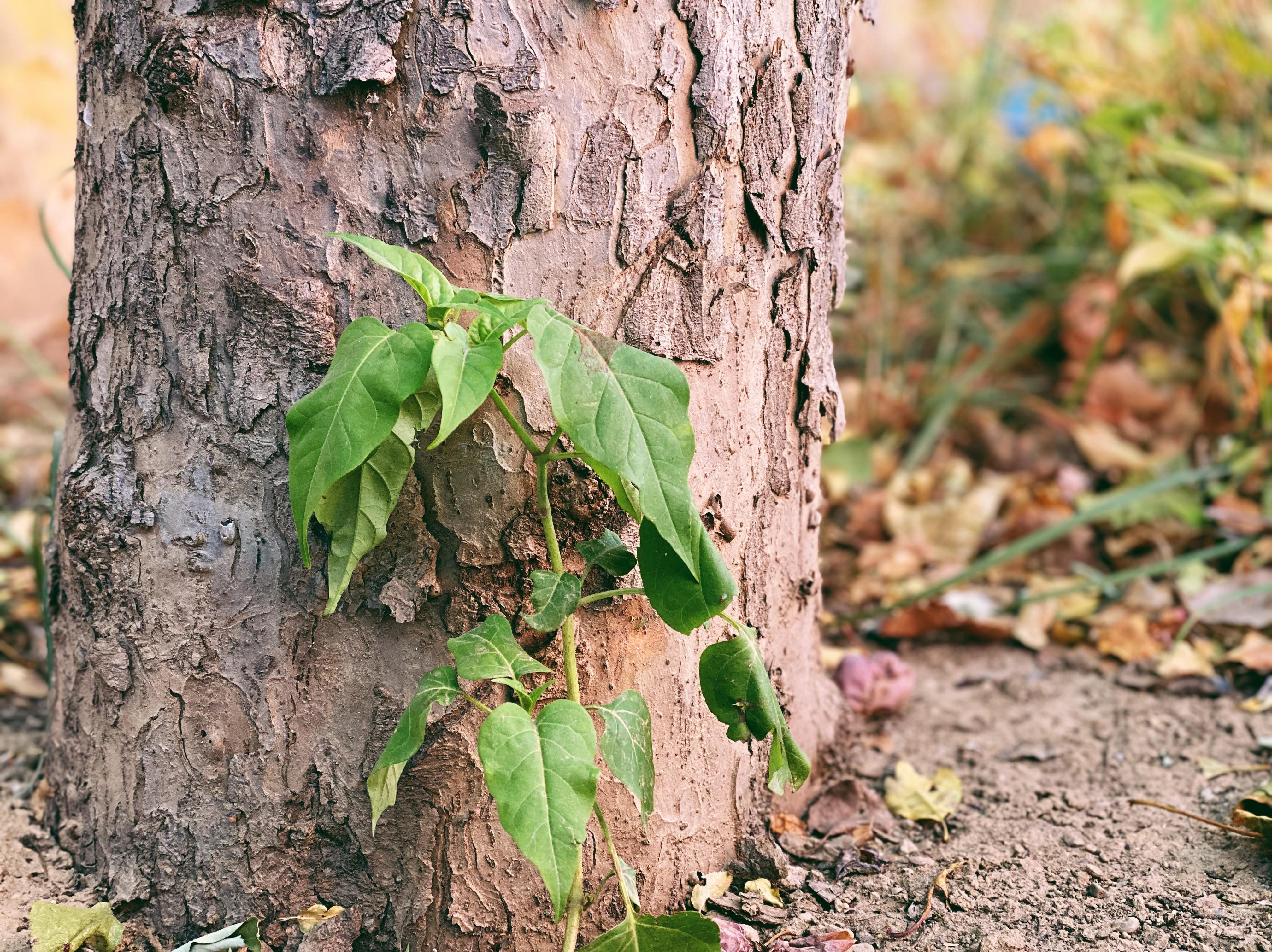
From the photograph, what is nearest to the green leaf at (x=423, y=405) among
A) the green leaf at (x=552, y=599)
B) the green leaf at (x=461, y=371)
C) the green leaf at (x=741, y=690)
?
the green leaf at (x=461, y=371)

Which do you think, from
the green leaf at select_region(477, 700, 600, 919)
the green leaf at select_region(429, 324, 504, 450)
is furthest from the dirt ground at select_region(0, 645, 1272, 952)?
the green leaf at select_region(429, 324, 504, 450)

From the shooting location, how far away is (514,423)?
1199mm

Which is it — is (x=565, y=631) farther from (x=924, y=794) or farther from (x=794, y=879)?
(x=924, y=794)

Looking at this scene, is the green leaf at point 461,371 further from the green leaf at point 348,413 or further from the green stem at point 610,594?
the green stem at point 610,594

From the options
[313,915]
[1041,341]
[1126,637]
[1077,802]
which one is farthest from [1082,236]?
[313,915]

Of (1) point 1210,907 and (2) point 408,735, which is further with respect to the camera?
(1) point 1210,907

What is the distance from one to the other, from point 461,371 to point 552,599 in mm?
324

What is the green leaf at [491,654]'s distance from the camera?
3.75 feet

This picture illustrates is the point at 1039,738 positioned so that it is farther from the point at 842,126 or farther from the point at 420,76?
the point at 420,76

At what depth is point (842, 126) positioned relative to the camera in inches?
60.9

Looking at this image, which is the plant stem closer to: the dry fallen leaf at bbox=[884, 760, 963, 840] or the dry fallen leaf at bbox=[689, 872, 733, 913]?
the dry fallen leaf at bbox=[689, 872, 733, 913]

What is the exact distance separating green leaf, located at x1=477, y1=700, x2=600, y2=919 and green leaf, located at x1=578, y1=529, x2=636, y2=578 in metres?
0.22

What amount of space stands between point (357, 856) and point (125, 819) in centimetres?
37

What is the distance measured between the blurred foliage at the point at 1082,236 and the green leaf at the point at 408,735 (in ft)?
8.37
